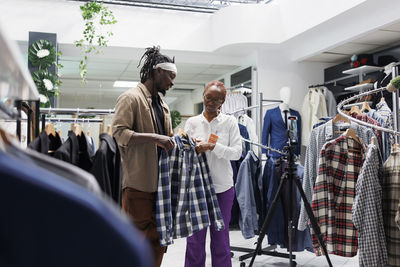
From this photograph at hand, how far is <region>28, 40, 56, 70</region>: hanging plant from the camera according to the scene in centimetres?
573

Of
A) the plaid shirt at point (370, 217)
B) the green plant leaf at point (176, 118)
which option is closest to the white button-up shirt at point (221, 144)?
the plaid shirt at point (370, 217)

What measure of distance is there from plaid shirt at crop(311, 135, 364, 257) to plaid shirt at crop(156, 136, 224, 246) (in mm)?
621

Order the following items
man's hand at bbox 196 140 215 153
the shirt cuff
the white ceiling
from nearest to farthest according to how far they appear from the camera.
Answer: man's hand at bbox 196 140 215 153, the shirt cuff, the white ceiling

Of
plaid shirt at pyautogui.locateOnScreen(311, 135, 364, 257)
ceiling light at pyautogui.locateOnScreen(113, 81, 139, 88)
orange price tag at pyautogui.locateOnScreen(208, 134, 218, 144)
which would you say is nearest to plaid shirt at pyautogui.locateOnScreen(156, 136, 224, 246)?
orange price tag at pyautogui.locateOnScreen(208, 134, 218, 144)

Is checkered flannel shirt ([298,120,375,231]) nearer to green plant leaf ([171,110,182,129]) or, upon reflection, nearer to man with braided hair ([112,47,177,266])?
man with braided hair ([112,47,177,266])

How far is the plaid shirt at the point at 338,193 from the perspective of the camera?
2.33 meters

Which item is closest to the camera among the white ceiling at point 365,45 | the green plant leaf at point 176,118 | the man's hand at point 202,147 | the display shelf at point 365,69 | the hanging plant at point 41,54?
the man's hand at point 202,147

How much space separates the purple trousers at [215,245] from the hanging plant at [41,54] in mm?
4144

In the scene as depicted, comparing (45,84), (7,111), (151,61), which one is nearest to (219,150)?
(151,61)

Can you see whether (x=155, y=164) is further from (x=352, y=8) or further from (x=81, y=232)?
(x=352, y=8)

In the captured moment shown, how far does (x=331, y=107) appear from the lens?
6.47 meters

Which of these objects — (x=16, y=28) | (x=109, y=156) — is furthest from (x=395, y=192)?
(x=16, y=28)

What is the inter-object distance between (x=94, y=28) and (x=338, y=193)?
4.80 metres

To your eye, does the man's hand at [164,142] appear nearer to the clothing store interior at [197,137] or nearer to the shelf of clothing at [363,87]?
the clothing store interior at [197,137]
